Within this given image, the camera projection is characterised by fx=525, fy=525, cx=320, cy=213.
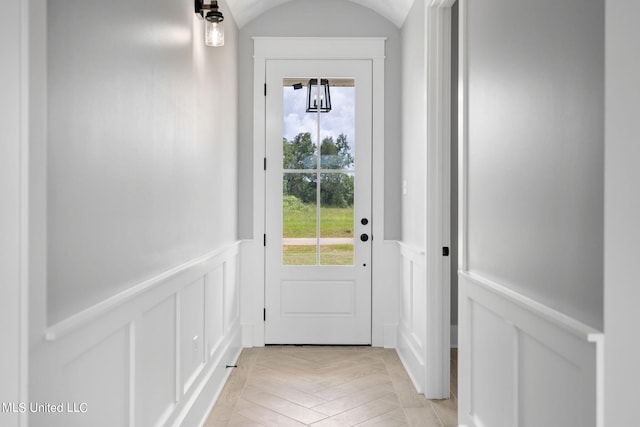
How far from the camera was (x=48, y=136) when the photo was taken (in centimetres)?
123

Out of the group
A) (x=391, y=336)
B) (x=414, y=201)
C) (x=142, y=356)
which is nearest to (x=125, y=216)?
(x=142, y=356)

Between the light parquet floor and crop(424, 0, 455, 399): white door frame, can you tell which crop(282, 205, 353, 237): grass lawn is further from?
crop(424, 0, 455, 399): white door frame

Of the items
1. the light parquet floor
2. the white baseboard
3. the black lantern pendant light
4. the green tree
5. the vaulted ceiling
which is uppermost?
the vaulted ceiling

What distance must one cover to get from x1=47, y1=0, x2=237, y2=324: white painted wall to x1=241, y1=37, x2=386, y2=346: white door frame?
4.15ft

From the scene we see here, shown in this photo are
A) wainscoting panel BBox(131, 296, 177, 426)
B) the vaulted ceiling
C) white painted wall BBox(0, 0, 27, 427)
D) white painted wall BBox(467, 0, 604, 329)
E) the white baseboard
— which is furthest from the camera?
the white baseboard

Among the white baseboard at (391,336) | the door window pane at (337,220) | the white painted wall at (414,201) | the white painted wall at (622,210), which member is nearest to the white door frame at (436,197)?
the white painted wall at (414,201)

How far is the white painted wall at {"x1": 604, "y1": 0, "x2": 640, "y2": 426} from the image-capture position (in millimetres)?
1119

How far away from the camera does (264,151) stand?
4.30 metres

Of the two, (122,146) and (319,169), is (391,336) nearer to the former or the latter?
(319,169)

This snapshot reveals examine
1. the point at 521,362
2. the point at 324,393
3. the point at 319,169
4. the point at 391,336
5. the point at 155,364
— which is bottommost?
the point at 324,393

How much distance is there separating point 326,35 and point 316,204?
1386 mm

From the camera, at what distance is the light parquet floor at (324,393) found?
284 cm

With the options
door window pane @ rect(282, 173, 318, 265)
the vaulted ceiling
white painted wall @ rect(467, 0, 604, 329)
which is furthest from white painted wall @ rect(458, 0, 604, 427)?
door window pane @ rect(282, 173, 318, 265)

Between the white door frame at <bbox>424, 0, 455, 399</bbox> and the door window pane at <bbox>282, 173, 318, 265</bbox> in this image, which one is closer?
the white door frame at <bbox>424, 0, 455, 399</bbox>
